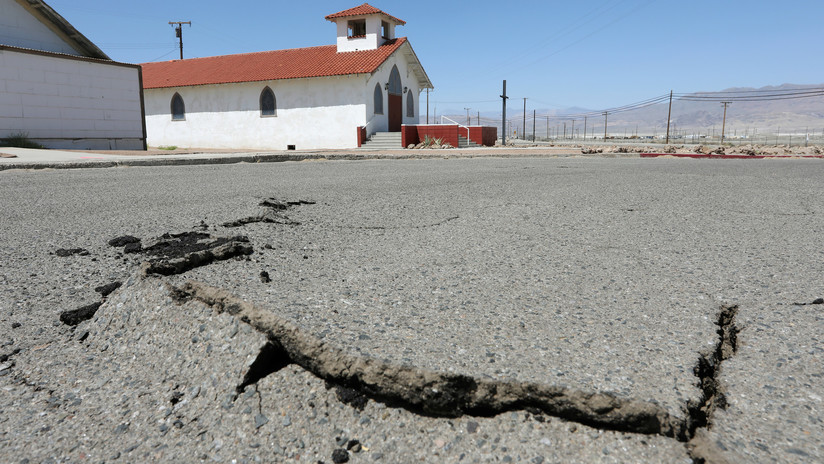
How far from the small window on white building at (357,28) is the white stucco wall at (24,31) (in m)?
12.2

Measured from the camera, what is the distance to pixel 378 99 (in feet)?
89.1

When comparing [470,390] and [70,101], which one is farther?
[70,101]

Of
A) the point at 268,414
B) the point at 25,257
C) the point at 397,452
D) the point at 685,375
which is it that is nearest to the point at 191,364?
the point at 268,414

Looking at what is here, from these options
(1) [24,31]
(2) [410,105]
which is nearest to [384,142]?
(2) [410,105]

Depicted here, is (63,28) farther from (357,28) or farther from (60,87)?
(357,28)

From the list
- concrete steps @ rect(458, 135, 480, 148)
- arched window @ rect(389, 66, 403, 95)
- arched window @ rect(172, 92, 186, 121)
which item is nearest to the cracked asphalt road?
concrete steps @ rect(458, 135, 480, 148)

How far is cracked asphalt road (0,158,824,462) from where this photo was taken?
1614 millimetres

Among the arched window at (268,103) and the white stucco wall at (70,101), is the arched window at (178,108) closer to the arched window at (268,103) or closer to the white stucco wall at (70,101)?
the arched window at (268,103)

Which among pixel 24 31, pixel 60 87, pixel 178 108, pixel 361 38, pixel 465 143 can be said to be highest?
pixel 361 38

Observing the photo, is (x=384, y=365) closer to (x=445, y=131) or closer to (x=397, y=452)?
(x=397, y=452)

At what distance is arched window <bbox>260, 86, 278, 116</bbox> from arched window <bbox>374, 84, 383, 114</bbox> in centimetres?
494

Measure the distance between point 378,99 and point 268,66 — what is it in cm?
607

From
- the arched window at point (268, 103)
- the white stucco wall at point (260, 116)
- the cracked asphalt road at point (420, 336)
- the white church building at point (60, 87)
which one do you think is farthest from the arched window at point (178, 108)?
the cracked asphalt road at point (420, 336)

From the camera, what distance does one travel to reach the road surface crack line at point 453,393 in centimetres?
160
